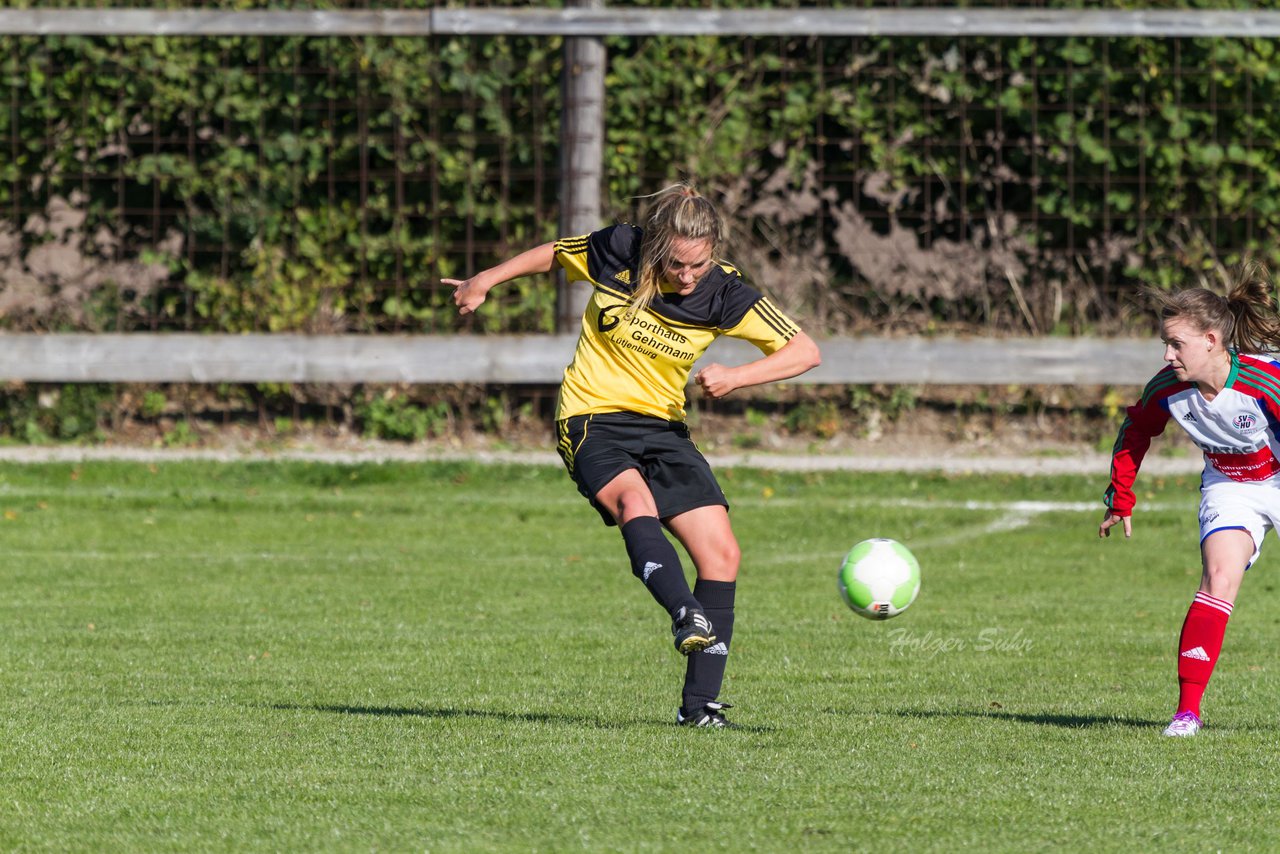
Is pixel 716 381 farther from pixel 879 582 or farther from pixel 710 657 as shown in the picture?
pixel 879 582

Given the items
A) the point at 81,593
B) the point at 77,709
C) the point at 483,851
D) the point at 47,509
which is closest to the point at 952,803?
the point at 483,851

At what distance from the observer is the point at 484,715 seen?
609cm

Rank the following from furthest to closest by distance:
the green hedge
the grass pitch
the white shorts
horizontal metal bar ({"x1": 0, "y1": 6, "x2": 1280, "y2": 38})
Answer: the green hedge, horizontal metal bar ({"x1": 0, "y1": 6, "x2": 1280, "y2": 38}), the white shorts, the grass pitch

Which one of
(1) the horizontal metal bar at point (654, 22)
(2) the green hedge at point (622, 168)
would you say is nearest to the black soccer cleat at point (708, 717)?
(1) the horizontal metal bar at point (654, 22)

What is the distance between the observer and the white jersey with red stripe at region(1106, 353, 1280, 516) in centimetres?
591

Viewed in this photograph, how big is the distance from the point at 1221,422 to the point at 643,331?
1.99 m

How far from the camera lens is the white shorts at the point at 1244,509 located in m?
5.99

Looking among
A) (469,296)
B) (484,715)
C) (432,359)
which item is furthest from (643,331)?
(432,359)

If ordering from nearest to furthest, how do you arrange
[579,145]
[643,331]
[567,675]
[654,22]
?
1. [643,331]
2. [567,675]
3. [654,22]
4. [579,145]

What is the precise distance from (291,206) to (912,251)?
17.2 feet

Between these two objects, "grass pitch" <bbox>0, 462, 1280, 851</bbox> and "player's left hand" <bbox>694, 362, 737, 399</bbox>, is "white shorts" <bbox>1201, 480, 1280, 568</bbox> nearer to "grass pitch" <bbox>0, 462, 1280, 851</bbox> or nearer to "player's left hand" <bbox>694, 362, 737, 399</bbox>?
"grass pitch" <bbox>0, 462, 1280, 851</bbox>

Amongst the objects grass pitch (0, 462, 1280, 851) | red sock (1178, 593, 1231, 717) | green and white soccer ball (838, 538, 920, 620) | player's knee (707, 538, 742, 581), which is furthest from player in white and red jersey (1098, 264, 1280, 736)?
player's knee (707, 538, 742, 581)

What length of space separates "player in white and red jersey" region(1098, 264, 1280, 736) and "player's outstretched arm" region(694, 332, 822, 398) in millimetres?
1207

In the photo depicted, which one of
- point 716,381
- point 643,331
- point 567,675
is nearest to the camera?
point 716,381
